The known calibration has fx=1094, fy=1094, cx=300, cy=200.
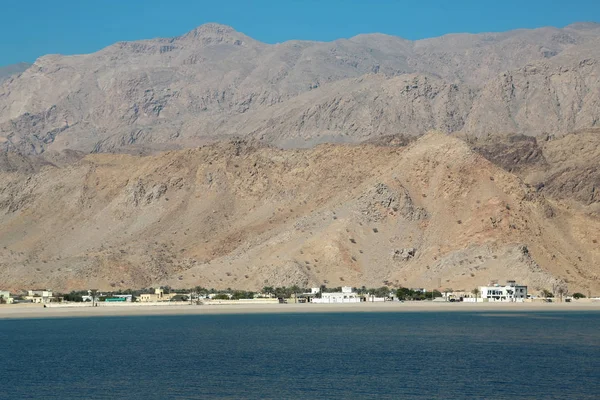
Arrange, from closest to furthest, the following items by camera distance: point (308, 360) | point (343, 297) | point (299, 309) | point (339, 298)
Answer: point (308, 360), point (299, 309), point (339, 298), point (343, 297)

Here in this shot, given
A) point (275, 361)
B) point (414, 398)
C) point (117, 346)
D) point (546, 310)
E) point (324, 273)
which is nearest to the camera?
point (414, 398)

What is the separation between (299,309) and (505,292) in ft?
118

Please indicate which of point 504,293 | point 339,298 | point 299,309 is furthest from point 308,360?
point 504,293

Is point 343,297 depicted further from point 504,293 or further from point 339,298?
point 504,293

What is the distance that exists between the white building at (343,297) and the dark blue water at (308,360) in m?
30.9

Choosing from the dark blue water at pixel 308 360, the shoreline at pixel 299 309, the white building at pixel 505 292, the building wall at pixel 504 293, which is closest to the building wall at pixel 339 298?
the shoreline at pixel 299 309

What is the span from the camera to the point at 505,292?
190 m

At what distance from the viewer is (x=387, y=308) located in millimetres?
186500

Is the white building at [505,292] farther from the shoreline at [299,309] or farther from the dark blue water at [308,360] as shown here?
the dark blue water at [308,360]

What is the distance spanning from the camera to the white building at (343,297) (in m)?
195

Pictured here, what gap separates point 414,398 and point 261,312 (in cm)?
11144

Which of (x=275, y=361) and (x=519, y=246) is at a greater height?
(x=519, y=246)

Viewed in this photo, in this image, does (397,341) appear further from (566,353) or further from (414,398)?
(414,398)

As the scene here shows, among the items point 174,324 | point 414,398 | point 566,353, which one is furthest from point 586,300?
point 414,398
